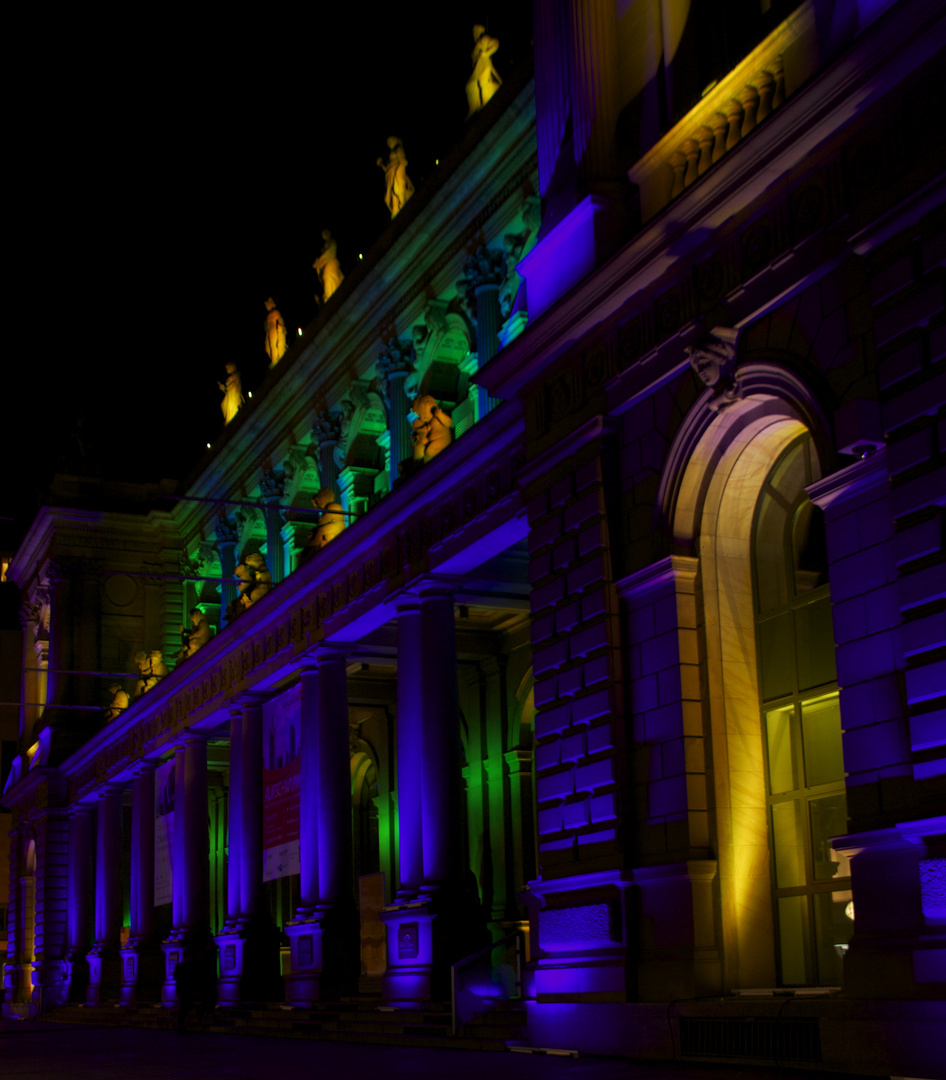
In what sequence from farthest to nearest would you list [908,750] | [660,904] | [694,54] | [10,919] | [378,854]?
[10,919], [378,854], [694,54], [660,904], [908,750]

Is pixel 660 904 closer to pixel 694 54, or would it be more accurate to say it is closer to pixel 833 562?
pixel 833 562

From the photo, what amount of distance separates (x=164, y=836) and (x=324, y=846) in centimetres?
1126

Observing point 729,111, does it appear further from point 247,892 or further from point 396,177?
point 247,892

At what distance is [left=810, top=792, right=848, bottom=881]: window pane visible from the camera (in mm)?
13703

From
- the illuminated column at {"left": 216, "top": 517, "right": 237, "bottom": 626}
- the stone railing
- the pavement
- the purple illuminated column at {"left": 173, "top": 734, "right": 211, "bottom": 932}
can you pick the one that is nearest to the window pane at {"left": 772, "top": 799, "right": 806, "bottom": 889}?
the pavement

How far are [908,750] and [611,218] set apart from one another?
8.01m

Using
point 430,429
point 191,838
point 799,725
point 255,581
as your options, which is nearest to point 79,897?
point 191,838

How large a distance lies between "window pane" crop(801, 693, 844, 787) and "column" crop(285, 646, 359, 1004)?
12.8m

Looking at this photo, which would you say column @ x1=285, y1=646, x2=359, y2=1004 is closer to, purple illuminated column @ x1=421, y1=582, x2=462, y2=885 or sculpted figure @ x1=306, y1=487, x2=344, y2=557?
sculpted figure @ x1=306, y1=487, x2=344, y2=557

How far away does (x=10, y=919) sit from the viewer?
50.7 m

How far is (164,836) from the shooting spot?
3516 cm

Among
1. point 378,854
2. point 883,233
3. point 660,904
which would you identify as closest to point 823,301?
point 883,233

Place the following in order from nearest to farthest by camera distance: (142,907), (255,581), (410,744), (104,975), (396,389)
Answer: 1. (410,744)
2. (396,389)
3. (255,581)
4. (142,907)
5. (104,975)

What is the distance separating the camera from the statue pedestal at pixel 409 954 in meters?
20.8
